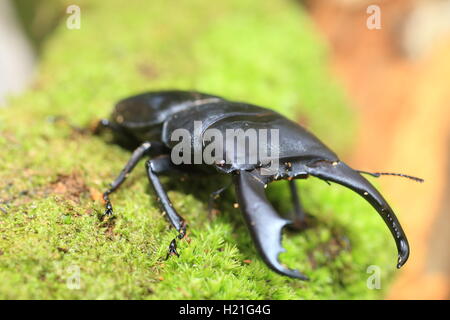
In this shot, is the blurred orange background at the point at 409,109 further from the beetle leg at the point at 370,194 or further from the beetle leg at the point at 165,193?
the beetle leg at the point at 165,193

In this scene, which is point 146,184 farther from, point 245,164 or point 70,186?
point 245,164

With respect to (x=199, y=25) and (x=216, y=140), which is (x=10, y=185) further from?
(x=199, y=25)


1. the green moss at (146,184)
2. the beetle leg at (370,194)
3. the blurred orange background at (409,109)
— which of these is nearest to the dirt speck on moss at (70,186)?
the green moss at (146,184)

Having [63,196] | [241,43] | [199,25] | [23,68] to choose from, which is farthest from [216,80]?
[23,68]

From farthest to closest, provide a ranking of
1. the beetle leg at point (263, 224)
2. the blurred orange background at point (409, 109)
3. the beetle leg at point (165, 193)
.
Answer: the blurred orange background at point (409, 109) < the beetle leg at point (165, 193) < the beetle leg at point (263, 224)

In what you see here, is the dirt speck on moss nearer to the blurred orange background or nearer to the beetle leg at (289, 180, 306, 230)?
the beetle leg at (289, 180, 306, 230)

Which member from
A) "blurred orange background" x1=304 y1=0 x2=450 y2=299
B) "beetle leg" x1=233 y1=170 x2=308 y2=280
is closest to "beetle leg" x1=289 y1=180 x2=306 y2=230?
"beetle leg" x1=233 y1=170 x2=308 y2=280

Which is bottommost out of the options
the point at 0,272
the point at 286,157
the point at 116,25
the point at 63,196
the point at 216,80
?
the point at 0,272

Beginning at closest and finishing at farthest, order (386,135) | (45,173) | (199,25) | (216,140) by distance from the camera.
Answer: (216,140) → (45,173) → (386,135) → (199,25)

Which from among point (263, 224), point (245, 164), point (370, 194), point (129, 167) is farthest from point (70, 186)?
point (370, 194)
